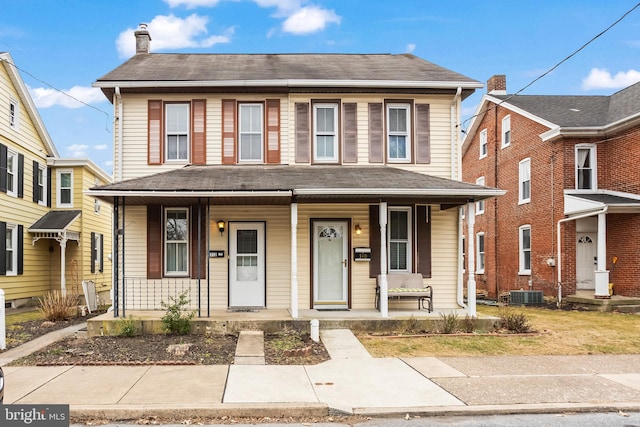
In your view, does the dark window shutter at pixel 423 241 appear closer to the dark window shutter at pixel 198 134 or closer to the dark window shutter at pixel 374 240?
the dark window shutter at pixel 374 240

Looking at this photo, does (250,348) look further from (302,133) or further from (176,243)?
(302,133)

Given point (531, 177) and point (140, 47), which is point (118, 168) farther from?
point (531, 177)

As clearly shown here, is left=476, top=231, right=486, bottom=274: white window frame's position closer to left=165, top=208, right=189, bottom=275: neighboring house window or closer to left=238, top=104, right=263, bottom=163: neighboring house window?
left=238, top=104, right=263, bottom=163: neighboring house window

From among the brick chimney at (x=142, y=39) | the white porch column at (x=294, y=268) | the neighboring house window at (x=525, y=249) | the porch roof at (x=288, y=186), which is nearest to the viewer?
the porch roof at (x=288, y=186)

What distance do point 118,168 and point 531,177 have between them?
14.6 m

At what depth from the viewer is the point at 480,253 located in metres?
24.3

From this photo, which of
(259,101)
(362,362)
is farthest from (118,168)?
(362,362)

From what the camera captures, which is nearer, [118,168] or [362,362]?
[362,362]

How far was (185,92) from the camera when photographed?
12844 millimetres

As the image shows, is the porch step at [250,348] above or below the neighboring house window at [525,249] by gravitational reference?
below

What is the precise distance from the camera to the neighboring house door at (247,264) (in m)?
12.6

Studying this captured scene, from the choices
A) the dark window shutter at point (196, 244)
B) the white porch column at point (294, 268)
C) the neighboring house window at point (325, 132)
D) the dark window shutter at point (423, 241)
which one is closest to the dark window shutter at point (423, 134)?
the dark window shutter at point (423, 241)

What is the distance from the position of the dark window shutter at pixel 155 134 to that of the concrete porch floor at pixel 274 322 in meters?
3.87

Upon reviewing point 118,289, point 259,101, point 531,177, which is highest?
point 259,101
